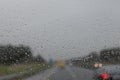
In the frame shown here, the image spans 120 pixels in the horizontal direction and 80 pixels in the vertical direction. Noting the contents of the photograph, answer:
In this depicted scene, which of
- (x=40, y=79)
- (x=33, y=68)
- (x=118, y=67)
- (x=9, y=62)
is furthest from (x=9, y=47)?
(x=118, y=67)

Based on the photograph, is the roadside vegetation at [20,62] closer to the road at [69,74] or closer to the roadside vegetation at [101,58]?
the road at [69,74]

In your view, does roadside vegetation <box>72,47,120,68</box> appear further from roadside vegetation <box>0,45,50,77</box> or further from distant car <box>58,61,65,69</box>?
distant car <box>58,61,65,69</box>

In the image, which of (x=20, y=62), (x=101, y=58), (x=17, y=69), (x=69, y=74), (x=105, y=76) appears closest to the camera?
(x=105, y=76)

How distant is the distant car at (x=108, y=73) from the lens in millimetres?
21678

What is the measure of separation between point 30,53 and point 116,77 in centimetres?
1028

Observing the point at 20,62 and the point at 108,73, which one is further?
the point at 20,62

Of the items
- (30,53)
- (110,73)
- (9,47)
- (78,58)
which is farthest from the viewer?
(9,47)

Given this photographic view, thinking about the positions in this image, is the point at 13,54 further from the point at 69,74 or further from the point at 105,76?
the point at 105,76

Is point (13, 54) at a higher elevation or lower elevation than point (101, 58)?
higher

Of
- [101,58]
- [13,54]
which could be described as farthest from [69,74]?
[13,54]

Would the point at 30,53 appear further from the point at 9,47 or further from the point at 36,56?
the point at 9,47

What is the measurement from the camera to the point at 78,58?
83.8ft

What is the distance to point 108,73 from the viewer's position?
21797mm

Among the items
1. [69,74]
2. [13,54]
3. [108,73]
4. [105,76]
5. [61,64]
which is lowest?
[69,74]
